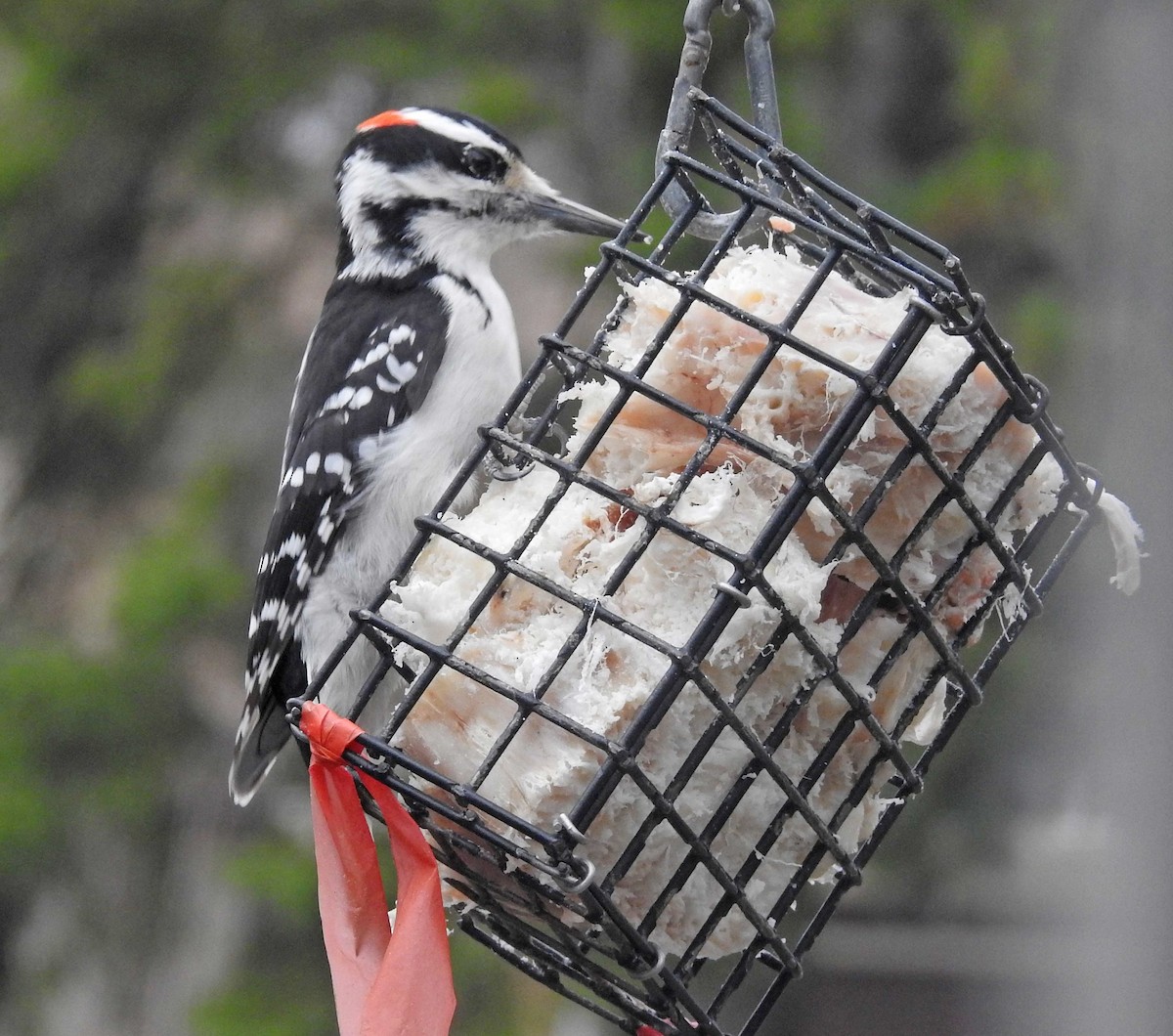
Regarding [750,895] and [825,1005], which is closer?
[750,895]

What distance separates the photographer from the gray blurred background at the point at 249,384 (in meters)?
4.52

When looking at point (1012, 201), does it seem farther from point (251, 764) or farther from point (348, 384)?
point (251, 764)

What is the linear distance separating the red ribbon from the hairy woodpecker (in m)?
0.78

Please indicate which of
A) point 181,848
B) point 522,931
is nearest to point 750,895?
point 522,931

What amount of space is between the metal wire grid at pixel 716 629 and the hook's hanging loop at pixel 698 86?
3cm

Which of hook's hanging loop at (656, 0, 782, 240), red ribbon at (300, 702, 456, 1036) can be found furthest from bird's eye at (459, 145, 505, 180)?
red ribbon at (300, 702, 456, 1036)

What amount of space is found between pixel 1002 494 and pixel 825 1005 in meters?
3.60

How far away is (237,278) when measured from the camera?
5.12 m

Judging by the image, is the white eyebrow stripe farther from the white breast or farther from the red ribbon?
the red ribbon

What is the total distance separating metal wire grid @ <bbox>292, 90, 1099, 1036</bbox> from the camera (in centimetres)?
154

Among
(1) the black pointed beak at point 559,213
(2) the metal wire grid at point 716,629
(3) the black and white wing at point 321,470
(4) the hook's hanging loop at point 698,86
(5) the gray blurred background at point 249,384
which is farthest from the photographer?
(5) the gray blurred background at point 249,384

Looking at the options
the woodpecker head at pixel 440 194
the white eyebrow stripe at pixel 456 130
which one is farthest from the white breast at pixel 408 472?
the white eyebrow stripe at pixel 456 130

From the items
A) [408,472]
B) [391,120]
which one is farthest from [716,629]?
[391,120]

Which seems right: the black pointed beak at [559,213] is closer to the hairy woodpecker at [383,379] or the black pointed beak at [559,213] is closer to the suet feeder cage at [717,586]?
the hairy woodpecker at [383,379]
